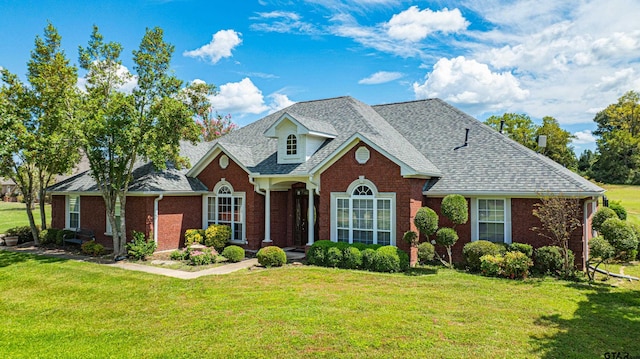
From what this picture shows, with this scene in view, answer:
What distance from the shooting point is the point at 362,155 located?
1638 cm

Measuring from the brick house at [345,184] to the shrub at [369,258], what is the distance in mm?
1181

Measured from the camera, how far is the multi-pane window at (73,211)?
22.2 m

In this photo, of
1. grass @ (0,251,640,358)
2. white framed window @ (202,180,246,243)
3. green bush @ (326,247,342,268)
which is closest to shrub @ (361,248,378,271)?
grass @ (0,251,640,358)

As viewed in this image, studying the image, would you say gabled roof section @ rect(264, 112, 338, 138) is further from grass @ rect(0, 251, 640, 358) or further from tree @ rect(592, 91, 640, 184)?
tree @ rect(592, 91, 640, 184)

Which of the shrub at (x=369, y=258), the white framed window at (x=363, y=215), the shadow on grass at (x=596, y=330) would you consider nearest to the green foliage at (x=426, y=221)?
the white framed window at (x=363, y=215)

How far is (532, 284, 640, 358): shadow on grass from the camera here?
24.6ft

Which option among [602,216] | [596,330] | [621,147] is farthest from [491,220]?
[621,147]

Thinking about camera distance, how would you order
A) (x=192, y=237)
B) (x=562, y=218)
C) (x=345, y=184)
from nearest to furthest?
(x=562, y=218) < (x=345, y=184) < (x=192, y=237)

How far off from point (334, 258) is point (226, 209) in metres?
7.23

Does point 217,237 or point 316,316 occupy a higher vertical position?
point 217,237

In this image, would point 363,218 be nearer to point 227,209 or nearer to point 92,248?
point 227,209

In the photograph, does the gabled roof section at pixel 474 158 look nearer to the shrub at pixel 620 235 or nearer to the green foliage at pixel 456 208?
the green foliage at pixel 456 208

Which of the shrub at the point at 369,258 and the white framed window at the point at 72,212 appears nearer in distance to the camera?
the shrub at the point at 369,258

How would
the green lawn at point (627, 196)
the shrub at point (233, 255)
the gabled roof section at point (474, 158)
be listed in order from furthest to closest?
the green lawn at point (627, 196) → the shrub at point (233, 255) → the gabled roof section at point (474, 158)
